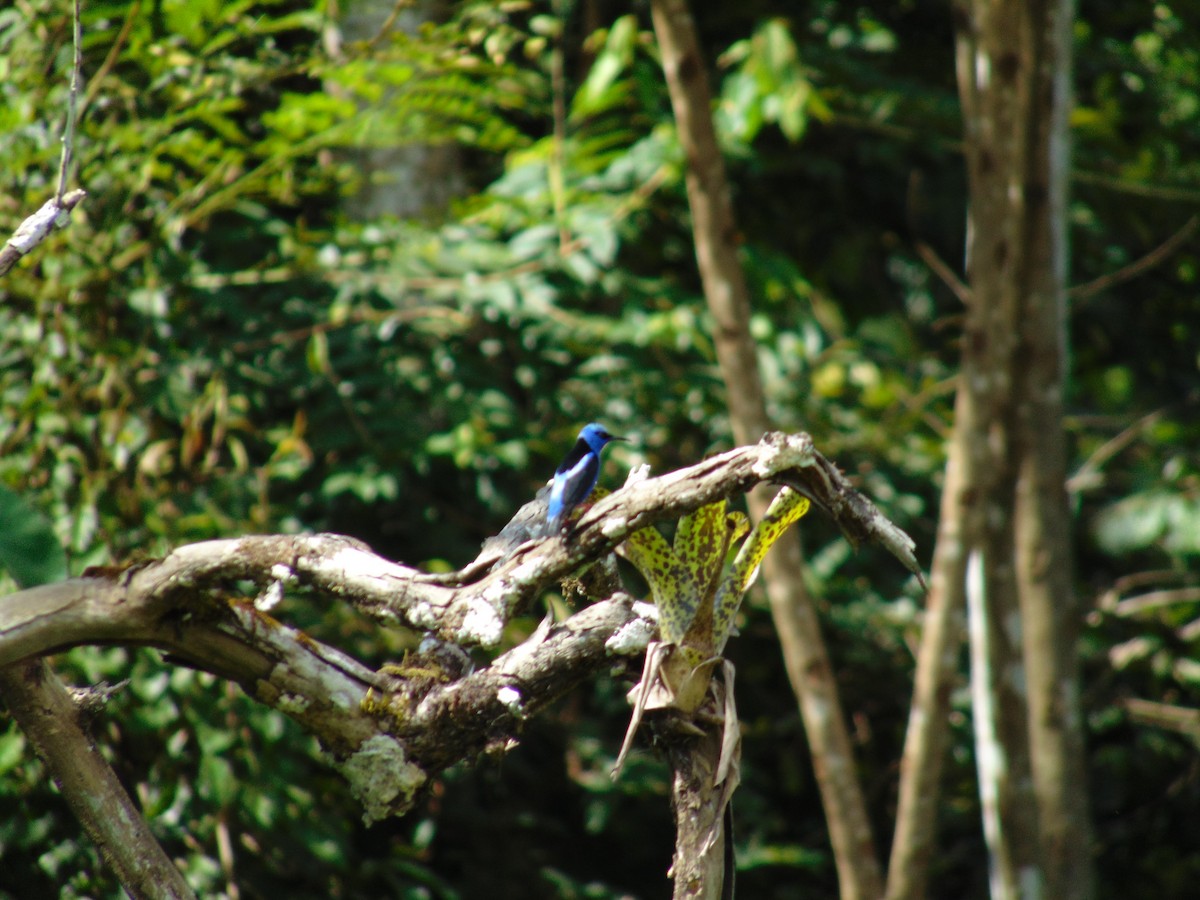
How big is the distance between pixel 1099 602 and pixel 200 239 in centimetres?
370

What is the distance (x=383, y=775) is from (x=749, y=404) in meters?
2.21

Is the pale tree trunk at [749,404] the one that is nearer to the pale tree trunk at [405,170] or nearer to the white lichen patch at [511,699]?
the pale tree trunk at [405,170]

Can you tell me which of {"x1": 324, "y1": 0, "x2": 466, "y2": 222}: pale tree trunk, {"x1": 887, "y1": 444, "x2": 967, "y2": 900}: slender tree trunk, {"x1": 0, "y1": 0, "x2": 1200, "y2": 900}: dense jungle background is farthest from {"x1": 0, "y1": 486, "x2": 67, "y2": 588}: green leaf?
{"x1": 324, "y1": 0, "x2": 466, "y2": 222}: pale tree trunk

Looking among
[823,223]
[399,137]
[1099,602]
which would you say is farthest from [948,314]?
[399,137]

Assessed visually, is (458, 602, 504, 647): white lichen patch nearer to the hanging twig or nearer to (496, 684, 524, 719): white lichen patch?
(496, 684, 524, 719): white lichen patch

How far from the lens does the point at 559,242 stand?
158 inches

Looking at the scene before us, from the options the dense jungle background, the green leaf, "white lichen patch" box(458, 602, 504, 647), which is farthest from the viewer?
the dense jungle background

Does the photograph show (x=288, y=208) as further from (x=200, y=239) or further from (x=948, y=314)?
(x=948, y=314)

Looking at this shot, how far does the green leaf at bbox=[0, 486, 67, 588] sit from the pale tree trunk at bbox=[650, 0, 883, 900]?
2119 mm

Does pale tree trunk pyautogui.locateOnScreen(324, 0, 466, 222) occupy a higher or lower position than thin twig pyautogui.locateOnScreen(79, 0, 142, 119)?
lower

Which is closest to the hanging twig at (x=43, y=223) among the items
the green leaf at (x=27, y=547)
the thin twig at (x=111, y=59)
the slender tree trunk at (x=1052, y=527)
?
the green leaf at (x=27, y=547)

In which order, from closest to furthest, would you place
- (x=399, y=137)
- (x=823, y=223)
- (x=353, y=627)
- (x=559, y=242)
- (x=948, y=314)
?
(x=353, y=627), (x=399, y=137), (x=559, y=242), (x=823, y=223), (x=948, y=314)

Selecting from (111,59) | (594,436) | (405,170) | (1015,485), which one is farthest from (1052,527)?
(111,59)

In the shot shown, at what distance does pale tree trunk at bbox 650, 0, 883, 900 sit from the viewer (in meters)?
3.39
